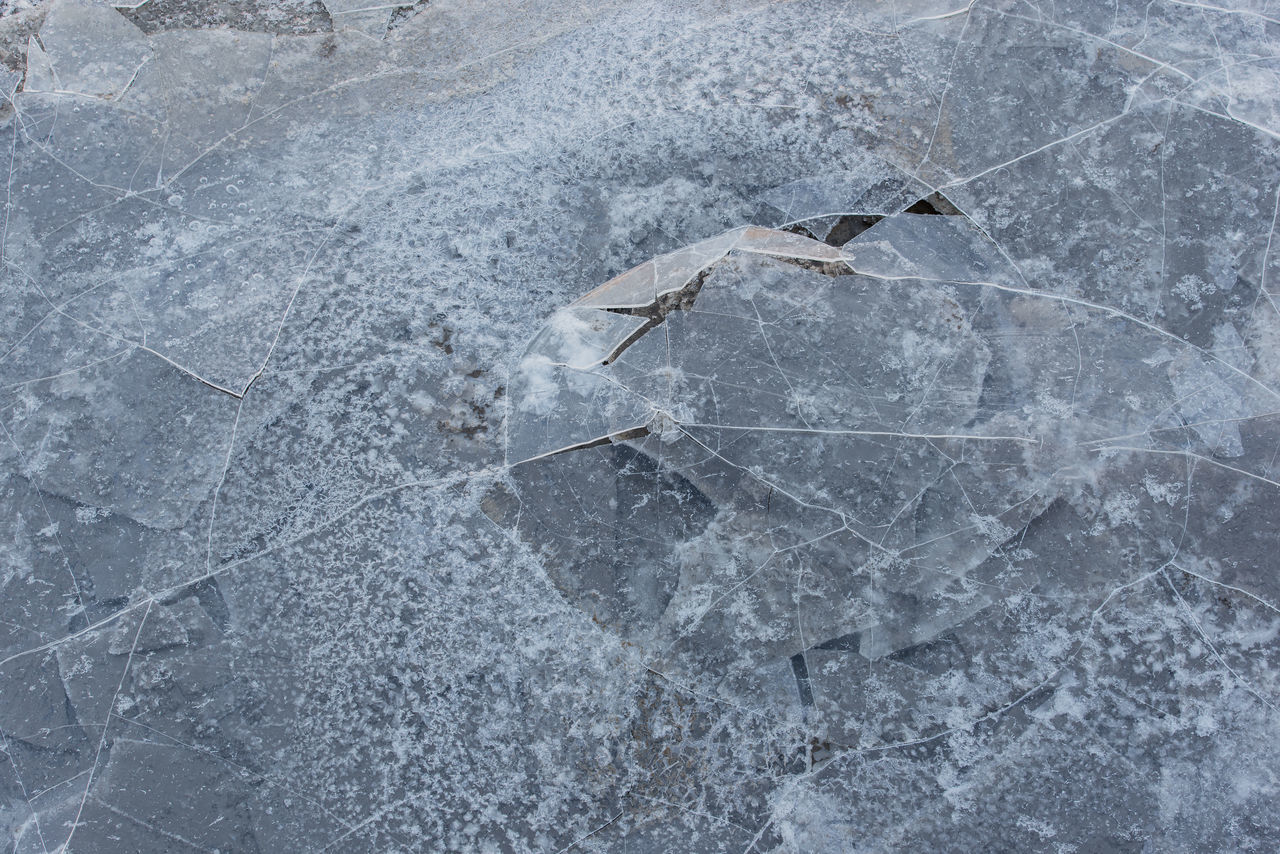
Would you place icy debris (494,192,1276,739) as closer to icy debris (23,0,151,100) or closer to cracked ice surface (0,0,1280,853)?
cracked ice surface (0,0,1280,853)

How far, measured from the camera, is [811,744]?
1.40m

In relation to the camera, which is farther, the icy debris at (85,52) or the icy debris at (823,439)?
the icy debris at (85,52)

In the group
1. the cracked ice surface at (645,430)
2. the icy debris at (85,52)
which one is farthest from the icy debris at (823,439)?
the icy debris at (85,52)

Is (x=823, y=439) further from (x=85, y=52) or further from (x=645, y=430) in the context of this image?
(x=85, y=52)

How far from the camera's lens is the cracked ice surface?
1.39 metres

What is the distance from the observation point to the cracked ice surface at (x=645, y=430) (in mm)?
1392

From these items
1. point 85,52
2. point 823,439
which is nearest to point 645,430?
point 823,439

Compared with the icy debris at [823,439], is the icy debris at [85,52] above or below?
above

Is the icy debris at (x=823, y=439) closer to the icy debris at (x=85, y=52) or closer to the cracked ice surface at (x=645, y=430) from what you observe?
the cracked ice surface at (x=645, y=430)

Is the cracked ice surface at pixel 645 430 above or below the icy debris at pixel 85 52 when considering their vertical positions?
below

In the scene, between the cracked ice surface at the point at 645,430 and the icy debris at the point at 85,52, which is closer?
the cracked ice surface at the point at 645,430

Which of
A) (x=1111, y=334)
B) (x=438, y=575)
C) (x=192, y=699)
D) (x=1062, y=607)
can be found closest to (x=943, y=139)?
(x=1111, y=334)

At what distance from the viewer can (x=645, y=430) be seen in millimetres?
1494

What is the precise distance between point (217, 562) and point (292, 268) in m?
0.61
